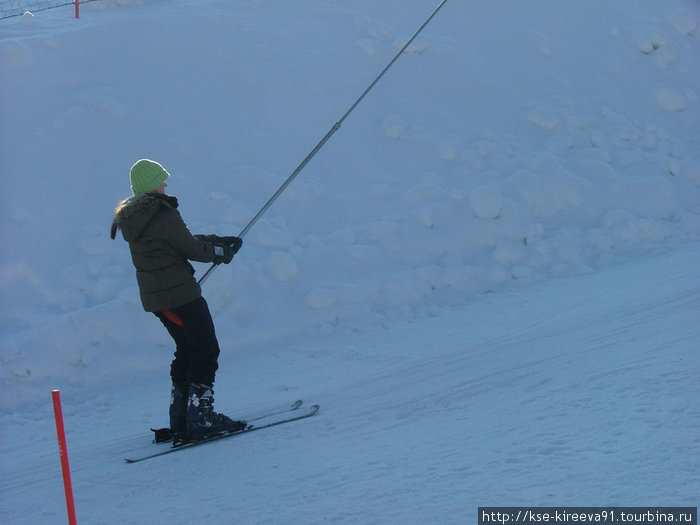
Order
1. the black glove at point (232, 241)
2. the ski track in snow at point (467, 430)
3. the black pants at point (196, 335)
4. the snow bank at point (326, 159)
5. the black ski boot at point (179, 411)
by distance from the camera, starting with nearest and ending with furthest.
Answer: the ski track in snow at point (467, 430), the black pants at point (196, 335), the black glove at point (232, 241), the black ski boot at point (179, 411), the snow bank at point (326, 159)

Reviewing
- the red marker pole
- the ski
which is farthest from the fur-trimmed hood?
the red marker pole

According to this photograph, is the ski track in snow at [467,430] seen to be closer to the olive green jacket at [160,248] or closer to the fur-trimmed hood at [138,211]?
the olive green jacket at [160,248]

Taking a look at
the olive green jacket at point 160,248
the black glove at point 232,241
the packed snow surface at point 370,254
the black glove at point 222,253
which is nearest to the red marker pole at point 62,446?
the packed snow surface at point 370,254

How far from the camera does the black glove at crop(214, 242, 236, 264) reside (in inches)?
195

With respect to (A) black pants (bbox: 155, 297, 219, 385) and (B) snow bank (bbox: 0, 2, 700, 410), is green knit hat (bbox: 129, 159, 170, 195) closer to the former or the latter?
(A) black pants (bbox: 155, 297, 219, 385)

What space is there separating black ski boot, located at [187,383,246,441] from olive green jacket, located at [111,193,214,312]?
0.58m

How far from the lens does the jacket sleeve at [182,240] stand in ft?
15.5

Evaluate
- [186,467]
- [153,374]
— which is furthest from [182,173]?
[186,467]

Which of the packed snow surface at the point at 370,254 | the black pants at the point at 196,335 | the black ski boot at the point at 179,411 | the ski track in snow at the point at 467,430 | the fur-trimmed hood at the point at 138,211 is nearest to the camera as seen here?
the ski track in snow at the point at 467,430

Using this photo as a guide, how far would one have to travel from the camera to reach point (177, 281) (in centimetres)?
484

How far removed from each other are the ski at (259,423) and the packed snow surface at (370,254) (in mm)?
99

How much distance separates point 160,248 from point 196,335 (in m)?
0.59

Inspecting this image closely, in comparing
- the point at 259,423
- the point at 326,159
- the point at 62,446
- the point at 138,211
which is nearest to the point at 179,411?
the point at 259,423

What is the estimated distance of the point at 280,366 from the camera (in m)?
6.26
